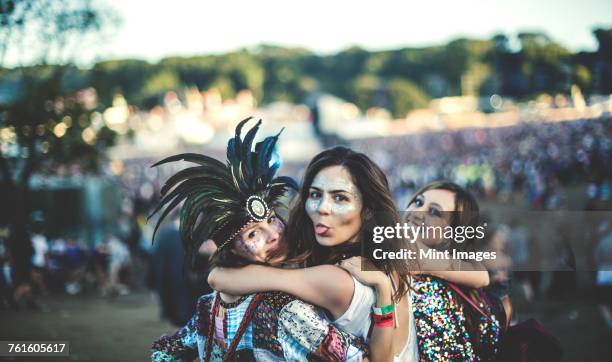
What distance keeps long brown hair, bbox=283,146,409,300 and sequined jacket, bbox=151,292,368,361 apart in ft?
1.05

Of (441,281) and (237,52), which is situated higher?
(237,52)

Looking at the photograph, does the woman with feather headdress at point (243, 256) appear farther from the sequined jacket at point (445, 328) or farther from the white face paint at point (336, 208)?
the sequined jacket at point (445, 328)

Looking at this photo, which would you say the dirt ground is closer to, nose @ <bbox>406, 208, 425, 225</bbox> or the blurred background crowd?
the blurred background crowd

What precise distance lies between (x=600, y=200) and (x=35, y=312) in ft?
32.0

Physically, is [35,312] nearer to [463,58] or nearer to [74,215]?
[74,215]

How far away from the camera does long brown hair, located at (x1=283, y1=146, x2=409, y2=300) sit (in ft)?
7.86

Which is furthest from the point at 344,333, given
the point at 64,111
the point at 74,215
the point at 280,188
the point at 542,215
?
the point at 74,215

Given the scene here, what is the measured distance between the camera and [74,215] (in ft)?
50.6

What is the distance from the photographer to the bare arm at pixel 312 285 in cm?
214

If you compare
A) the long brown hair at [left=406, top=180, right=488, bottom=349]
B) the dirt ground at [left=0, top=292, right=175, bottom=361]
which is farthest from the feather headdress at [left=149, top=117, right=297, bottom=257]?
the dirt ground at [left=0, top=292, right=175, bottom=361]

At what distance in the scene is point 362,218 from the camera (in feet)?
8.00

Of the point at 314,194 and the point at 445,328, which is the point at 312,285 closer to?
the point at 314,194

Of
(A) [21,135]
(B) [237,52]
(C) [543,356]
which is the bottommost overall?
(C) [543,356]

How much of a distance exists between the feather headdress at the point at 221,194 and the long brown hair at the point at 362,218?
0.22 m
